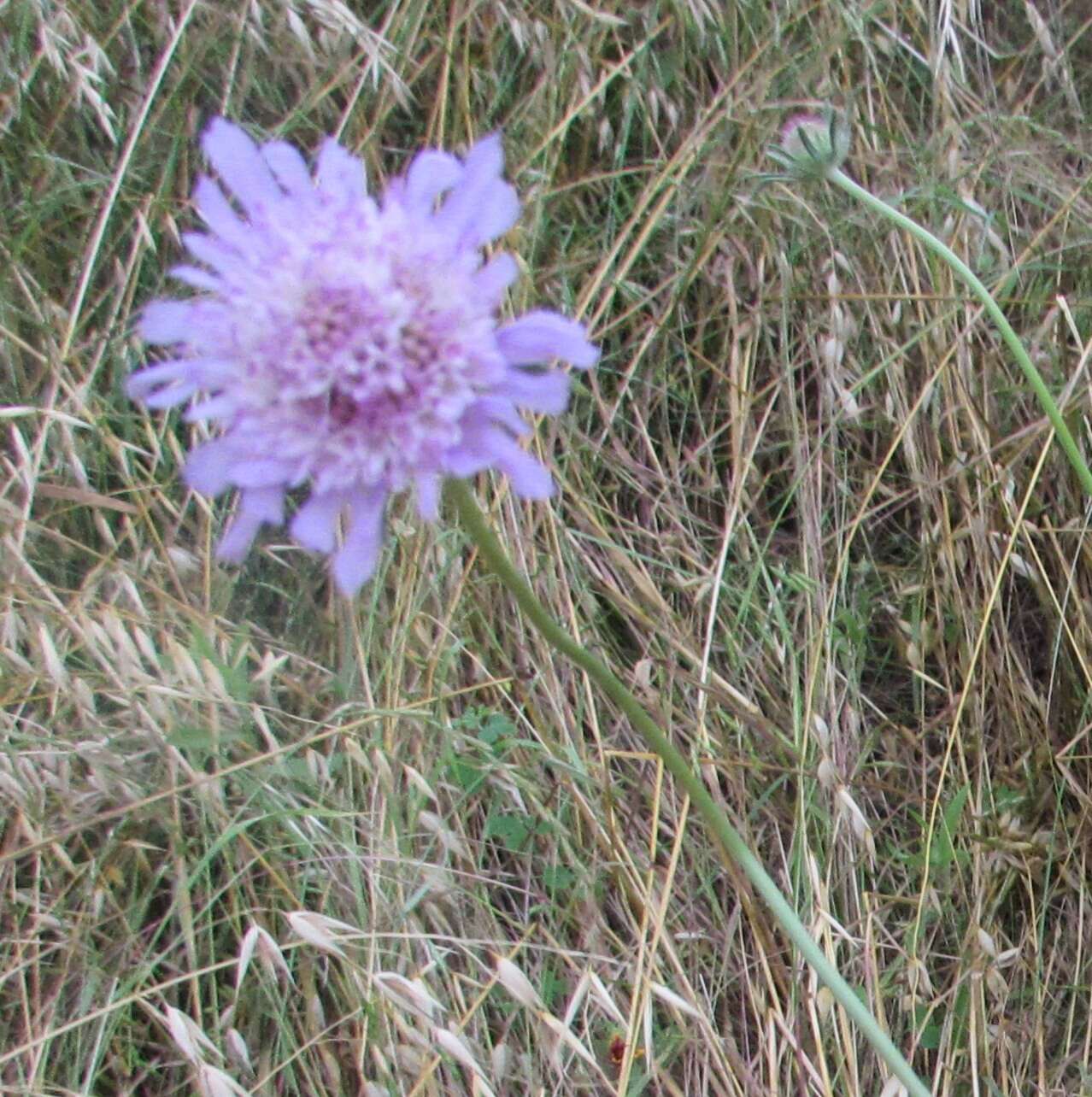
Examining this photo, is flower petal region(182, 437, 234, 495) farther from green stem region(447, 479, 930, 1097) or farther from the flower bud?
the flower bud

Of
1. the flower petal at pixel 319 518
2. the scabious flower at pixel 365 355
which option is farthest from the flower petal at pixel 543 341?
the flower petal at pixel 319 518

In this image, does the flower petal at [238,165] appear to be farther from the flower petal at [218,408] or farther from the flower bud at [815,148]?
the flower bud at [815,148]

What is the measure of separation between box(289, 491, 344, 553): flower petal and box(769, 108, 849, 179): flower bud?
1.39ft

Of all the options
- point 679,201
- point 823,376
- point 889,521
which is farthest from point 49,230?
point 889,521

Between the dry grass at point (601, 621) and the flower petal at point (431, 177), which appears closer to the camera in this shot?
the flower petal at point (431, 177)

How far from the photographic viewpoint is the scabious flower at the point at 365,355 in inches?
20.3

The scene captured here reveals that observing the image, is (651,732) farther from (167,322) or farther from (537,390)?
(167,322)

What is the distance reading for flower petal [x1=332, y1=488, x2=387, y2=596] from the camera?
0.53 metres

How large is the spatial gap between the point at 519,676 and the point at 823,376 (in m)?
0.40

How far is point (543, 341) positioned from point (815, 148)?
0.35 m

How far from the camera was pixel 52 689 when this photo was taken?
2.93ft

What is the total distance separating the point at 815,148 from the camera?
2.51ft

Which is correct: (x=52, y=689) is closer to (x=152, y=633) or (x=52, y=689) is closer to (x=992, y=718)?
(x=152, y=633)

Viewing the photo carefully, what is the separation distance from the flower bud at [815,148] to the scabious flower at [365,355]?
306 mm
